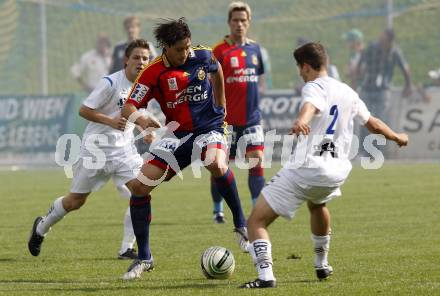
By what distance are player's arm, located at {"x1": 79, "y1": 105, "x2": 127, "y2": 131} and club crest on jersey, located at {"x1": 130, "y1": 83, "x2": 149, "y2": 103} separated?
0.39m

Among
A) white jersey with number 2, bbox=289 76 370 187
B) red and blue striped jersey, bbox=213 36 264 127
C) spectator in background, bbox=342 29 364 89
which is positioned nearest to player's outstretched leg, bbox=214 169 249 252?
white jersey with number 2, bbox=289 76 370 187

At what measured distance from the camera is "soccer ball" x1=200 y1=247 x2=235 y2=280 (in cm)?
767

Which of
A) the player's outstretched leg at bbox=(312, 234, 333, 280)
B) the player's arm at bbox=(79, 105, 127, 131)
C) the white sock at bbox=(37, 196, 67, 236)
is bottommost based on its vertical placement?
the white sock at bbox=(37, 196, 67, 236)

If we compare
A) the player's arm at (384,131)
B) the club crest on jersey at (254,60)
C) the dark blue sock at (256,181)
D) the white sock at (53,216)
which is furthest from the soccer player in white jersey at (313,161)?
the club crest on jersey at (254,60)

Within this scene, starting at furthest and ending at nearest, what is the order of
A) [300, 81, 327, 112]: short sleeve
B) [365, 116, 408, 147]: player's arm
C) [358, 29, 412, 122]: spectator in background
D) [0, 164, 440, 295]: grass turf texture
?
[358, 29, 412, 122]: spectator in background
[365, 116, 408, 147]: player's arm
[0, 164, 440, 295]: grass turf texture
[300, 81, 327, 112]: short sleeve

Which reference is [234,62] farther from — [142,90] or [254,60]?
[142,90]

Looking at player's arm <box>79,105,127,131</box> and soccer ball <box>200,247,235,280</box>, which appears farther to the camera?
player's arm <box>79,105,127,131</box>

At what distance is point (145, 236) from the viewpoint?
8195mm

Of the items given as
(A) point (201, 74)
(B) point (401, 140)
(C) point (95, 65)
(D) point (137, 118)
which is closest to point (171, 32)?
(A) point (201, 74)

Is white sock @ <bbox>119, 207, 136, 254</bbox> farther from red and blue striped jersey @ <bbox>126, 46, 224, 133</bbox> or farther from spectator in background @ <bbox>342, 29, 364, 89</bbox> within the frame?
spectator in background @ <bbox>342, 29, 364, 89</bbox>

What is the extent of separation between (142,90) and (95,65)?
15734 millimetres

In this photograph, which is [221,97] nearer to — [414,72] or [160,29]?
[160,29]

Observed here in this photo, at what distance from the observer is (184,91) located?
8.30 meters

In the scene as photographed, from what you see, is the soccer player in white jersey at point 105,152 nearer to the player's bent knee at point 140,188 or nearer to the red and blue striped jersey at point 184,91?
the red and blue striped jersey at point 184,91
